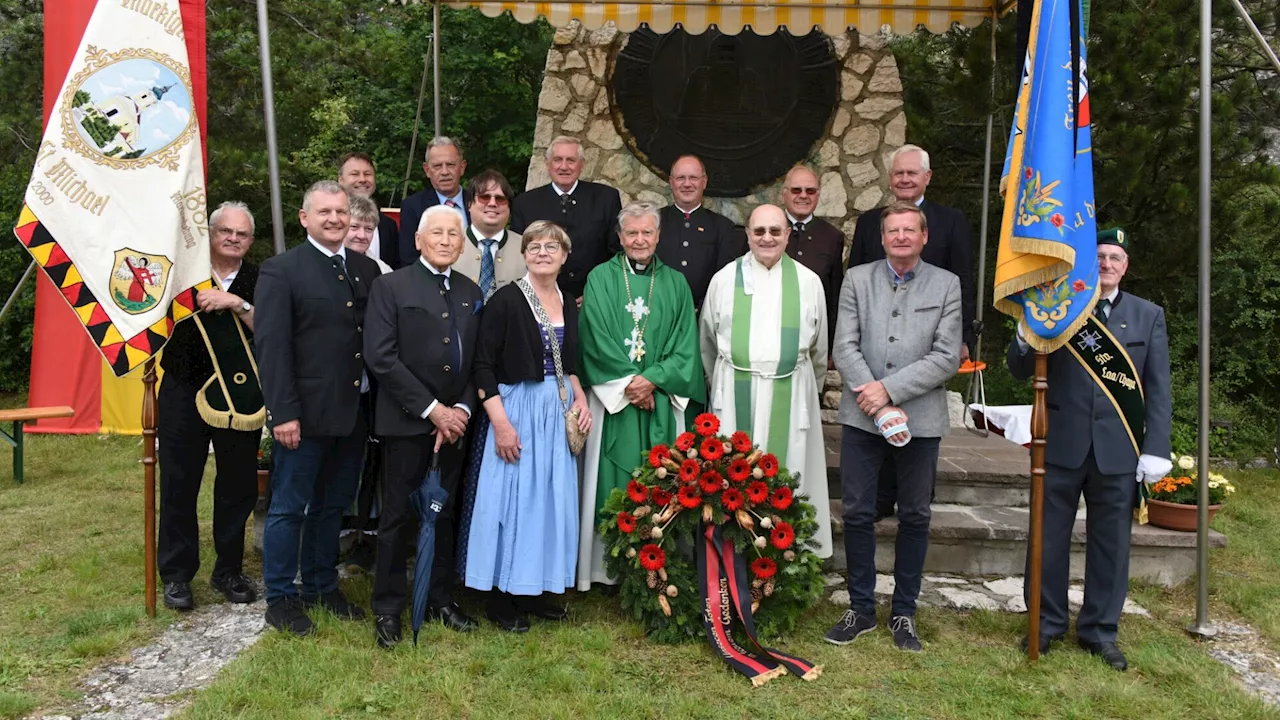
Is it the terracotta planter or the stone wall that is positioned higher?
the stone wall

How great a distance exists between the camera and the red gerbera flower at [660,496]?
3.70 metres

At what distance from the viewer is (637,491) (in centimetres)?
373

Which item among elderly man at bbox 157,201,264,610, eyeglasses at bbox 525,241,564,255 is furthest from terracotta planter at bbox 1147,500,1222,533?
elderly man at bbox 157,201,264,610

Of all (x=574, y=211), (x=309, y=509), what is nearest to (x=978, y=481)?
(x=574, y=211)

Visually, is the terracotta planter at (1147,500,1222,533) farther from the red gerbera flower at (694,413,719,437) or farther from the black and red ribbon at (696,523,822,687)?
the red gerbera flower at (694,413,719,437)

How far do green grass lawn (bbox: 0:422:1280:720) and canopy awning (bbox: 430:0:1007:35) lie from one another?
3.72m

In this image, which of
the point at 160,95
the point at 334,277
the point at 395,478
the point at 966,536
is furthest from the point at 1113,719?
the point at 160,95

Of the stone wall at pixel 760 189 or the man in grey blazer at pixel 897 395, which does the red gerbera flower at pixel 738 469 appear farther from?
the stone wall at pixel 760 189

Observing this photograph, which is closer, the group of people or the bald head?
the group of people

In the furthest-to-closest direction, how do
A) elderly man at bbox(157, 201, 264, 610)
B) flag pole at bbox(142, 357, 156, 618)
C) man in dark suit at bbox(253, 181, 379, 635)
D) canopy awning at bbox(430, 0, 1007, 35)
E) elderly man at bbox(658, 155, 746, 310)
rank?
canopy awning at bbox(430, 0, 1007, 35) → elderly man at bbox(658, 155, 746, 310) → elderly man at bbox(157, 201, 264, 610) → flag pole at bbox(142, 357, 156, 618) → man in dark suit at bbox(253, 181, 379, 635)

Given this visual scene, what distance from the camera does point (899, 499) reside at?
12.4 ft

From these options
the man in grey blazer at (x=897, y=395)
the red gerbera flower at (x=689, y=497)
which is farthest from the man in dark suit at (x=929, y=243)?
the red gerbera flower at (x=689, y=497)

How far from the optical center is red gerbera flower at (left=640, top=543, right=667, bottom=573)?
363 centimetres

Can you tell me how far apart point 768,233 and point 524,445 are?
1.32 metres
